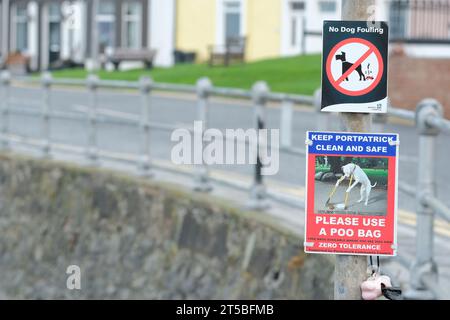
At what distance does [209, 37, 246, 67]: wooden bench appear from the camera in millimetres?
40406

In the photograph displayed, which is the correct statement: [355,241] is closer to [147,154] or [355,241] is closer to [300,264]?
[300,264]

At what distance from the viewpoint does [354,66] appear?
338cm

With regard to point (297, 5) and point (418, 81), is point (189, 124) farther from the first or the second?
point (297, 5)

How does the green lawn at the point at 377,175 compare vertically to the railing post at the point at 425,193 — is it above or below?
above

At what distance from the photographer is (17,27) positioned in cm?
5291

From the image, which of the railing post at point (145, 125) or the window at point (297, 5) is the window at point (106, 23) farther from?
the railing post at point (145, 125)

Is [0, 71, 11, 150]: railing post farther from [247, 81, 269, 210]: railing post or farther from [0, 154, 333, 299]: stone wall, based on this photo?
[247, 81, 269, 210]: railing post

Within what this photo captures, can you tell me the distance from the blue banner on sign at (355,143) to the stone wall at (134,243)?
4063mm

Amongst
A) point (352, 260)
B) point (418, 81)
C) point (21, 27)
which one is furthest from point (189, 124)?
point (21, 27)

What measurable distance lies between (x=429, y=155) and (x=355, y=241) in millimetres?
3738

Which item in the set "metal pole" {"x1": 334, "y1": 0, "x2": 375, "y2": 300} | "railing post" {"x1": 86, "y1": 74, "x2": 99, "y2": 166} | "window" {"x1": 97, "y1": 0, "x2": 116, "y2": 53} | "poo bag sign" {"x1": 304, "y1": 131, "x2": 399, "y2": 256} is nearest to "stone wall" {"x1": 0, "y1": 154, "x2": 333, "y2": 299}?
"railing post" {"x1": 86, "y1": 74, "x2": 99, "y2": 166}

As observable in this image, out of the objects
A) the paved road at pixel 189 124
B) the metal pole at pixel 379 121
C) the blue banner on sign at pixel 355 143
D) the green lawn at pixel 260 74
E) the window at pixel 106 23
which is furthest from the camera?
the window at pixel 106 23

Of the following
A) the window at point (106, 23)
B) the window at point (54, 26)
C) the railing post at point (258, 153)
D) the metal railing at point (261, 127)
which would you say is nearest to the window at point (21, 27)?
the window at point (54, 26)

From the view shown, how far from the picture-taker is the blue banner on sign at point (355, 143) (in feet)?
11.0
